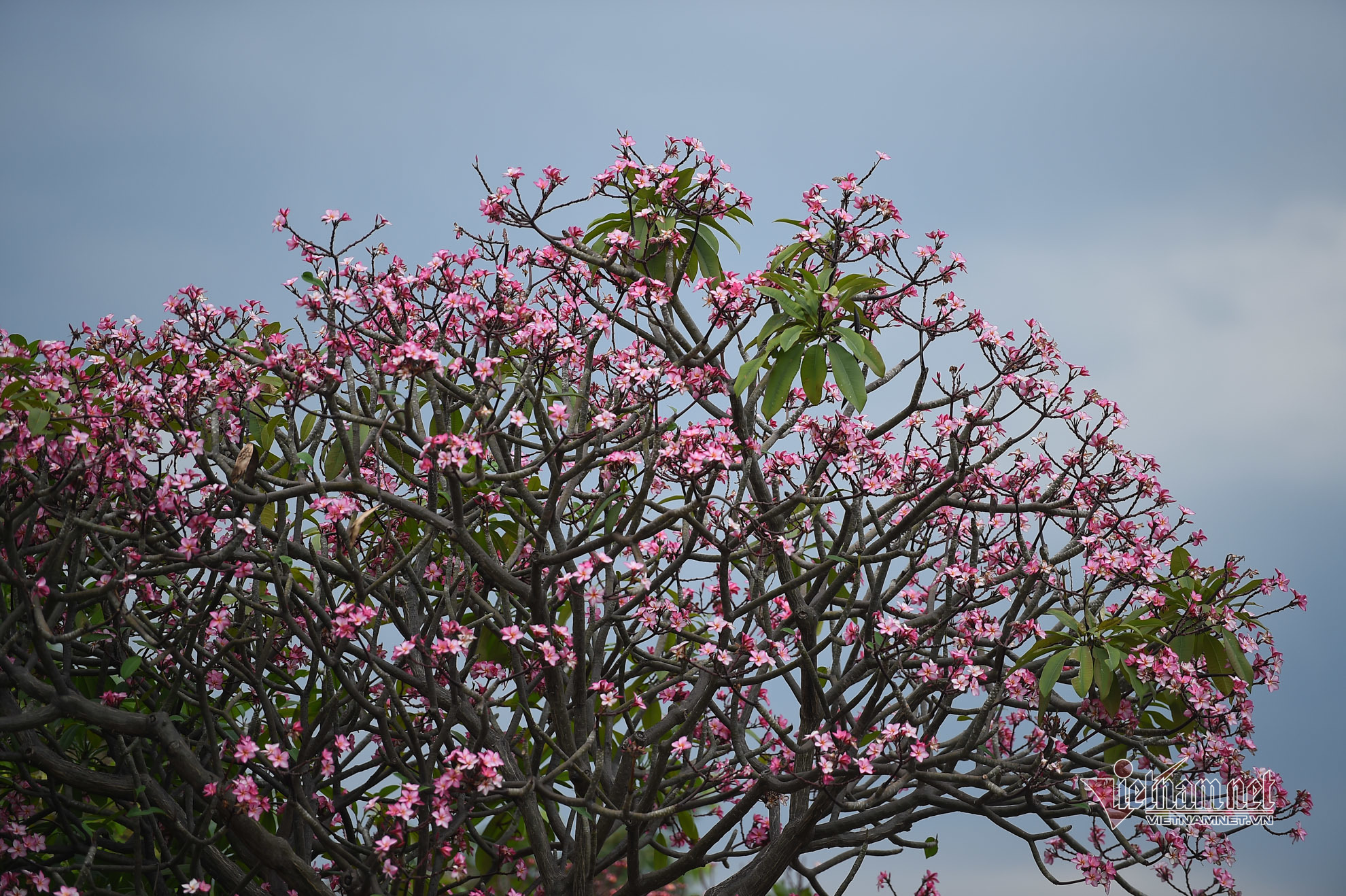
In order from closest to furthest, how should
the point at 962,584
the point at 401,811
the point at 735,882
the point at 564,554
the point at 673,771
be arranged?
the point at 401,811, the point at 564,554, the point at 962,584, the point at 735,882, the point at 673,771

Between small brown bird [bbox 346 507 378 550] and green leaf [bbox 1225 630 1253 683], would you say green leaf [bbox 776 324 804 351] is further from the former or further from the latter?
green leaf [bbox 1225 630 1253 683]

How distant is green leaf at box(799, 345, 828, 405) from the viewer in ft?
12.7

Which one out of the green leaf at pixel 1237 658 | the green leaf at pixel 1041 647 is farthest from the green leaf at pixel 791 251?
the green leaf at pixel 1237 658

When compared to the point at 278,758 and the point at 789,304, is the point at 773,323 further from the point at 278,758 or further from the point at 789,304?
the point at 278,758

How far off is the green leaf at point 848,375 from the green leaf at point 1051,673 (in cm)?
126

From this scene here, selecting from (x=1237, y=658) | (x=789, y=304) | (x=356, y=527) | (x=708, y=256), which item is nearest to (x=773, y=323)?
(x=789, y=304)

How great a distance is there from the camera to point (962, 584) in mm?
4121

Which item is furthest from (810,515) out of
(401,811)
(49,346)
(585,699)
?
(49,346)

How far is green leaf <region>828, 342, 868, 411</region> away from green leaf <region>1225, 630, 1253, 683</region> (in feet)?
6.21

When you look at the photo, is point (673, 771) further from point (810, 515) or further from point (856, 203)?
point (856, 203)

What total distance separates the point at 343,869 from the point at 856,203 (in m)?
3.41

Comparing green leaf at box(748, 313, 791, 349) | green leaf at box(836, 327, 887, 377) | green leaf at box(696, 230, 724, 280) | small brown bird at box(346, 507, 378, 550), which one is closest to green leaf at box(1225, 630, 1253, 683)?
green leaf at box(836, 327, 887, 377)

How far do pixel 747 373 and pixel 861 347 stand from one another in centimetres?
42

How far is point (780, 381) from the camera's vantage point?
12.6 ft
